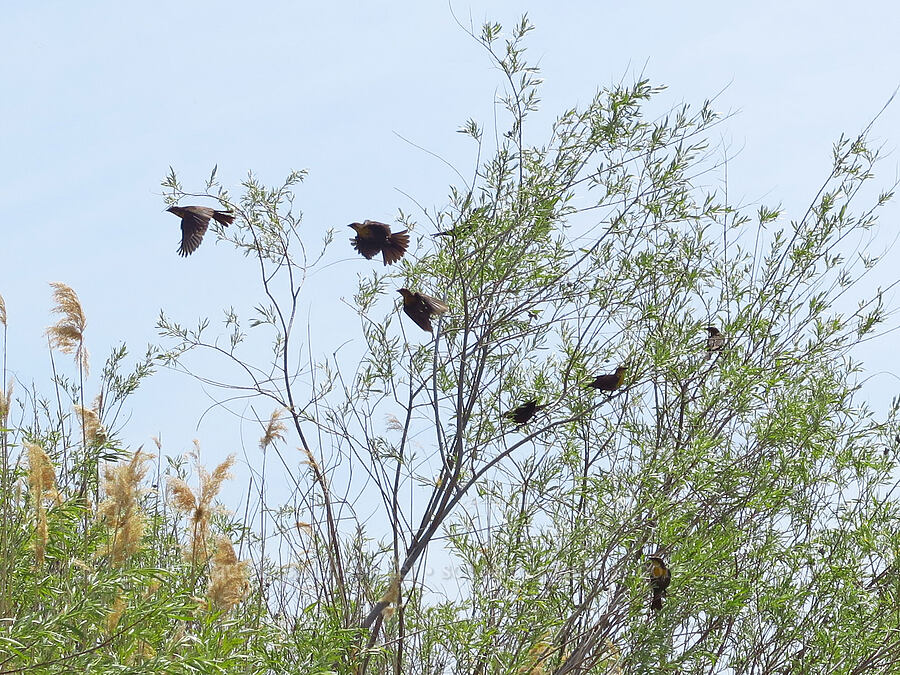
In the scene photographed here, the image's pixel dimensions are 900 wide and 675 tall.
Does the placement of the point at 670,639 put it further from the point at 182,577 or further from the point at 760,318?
the point at 182,577

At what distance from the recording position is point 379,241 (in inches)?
166

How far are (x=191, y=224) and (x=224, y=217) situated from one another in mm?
177

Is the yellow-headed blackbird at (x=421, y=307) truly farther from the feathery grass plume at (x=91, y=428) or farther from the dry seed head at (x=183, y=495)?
the feathery grass plume at (x=91, y=428)

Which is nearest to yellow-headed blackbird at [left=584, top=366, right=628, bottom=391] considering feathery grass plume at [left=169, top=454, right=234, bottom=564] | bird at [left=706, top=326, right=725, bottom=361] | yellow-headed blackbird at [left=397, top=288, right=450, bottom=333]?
bird at [left=706, top=326, right=725, bottom=361]

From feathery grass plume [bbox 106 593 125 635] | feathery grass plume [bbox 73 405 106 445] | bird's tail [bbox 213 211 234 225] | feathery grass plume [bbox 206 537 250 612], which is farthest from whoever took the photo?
bird's tail [bbox 213 211 234 225]

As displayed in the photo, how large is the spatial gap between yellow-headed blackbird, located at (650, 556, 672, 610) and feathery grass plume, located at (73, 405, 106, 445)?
7.34 feet

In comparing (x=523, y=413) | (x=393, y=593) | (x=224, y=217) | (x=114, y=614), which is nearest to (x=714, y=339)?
(x=523, y=413)

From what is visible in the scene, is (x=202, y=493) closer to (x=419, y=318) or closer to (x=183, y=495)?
(x=183, y=495)

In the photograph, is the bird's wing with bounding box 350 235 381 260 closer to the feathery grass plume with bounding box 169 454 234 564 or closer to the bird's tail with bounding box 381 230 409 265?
the bird's tail with bounding box 381 230 409 265

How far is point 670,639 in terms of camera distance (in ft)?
13.8

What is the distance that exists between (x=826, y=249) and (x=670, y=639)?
73.4 inches

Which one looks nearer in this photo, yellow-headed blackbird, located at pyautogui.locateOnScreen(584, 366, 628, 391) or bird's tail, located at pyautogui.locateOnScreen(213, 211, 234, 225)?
yellow-headed blackbird, located at pyautogui.locateOnScreen(584, 366, 628, 391)

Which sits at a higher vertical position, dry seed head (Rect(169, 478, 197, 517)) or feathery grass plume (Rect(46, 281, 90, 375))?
feathery grass plume (Rect(46, 281, 90, 375))

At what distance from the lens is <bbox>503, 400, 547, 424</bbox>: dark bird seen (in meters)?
4.07
